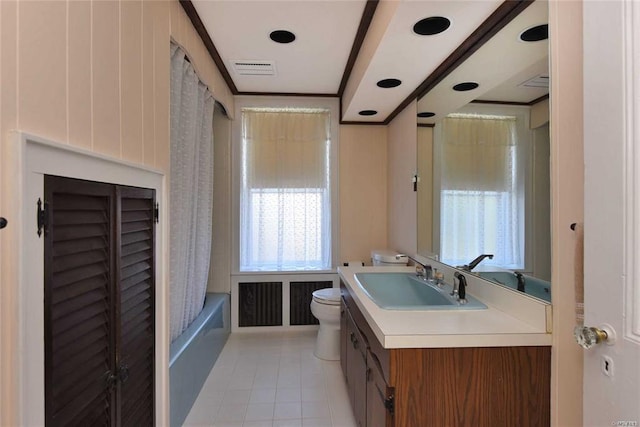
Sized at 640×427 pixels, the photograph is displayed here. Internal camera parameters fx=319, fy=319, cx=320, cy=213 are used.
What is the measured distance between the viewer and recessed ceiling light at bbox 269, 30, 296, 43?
2.17 m

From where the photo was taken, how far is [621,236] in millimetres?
737

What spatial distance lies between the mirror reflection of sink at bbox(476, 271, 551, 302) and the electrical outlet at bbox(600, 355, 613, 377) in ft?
1.43

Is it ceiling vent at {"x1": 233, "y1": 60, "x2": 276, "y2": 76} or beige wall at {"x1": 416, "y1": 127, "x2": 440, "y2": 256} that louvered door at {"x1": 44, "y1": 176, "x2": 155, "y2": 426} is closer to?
ceiling vent at {"x1": 233, "y1": 60, "x2": 276, "y2": 76}

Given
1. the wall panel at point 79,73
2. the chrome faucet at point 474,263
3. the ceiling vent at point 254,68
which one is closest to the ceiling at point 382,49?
the ceiling vent at point 254,68

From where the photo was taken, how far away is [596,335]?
792mm

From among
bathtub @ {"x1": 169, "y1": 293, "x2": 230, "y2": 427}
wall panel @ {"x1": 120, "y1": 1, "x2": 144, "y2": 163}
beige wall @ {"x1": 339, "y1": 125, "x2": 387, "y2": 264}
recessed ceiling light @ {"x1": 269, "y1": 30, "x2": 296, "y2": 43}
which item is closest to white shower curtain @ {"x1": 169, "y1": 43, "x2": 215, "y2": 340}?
bathtub @ {"x1": 169, "y1": 293, "x2": 230, "y2": 427}

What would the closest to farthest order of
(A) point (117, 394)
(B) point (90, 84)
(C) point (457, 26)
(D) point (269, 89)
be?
(B) point (90, 84), (A) point (117, 394), (C) point (457, 26), (D) point (269, 89)

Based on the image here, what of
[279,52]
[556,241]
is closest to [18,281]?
[556,241]

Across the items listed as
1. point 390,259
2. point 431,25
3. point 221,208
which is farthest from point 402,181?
point 221,208

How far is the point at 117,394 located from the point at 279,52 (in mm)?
2338

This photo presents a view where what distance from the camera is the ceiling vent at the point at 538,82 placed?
4.01ft

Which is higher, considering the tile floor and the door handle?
the door handle

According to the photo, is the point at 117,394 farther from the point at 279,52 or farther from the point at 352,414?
the point at 279,52

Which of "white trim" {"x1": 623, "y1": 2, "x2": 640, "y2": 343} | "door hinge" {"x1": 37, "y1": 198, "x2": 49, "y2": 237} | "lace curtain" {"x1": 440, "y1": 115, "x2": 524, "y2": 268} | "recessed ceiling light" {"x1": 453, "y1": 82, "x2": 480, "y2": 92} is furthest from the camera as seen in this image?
"recessed ceiling light" {"x1": 453, "y1": 82, "x2": 480, "y2": 92}
